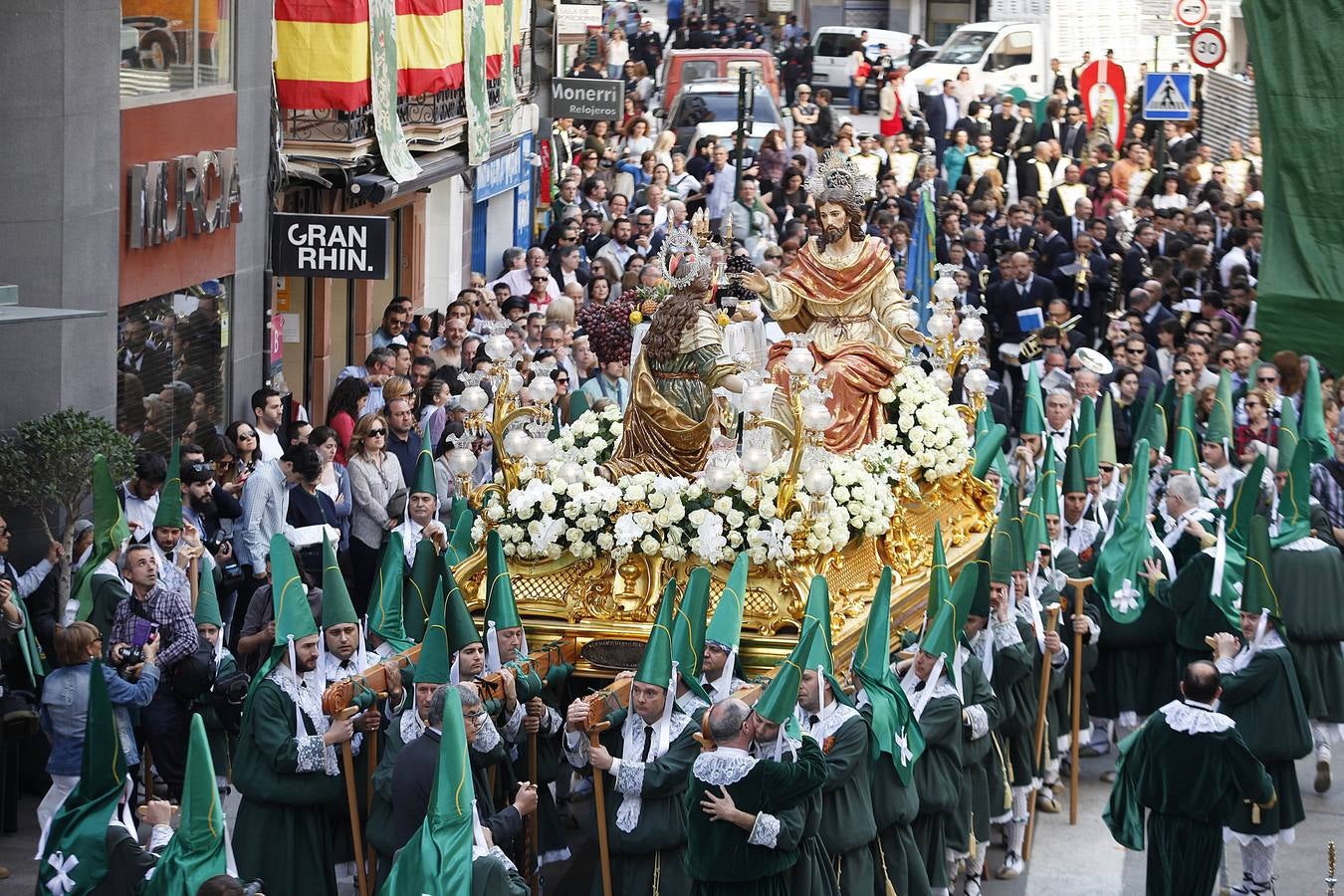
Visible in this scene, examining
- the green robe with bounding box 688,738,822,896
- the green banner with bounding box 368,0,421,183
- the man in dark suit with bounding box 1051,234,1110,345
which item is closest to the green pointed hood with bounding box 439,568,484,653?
the green robe with bounding box 688,738,822,896

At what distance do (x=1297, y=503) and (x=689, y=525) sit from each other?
3.95 meters

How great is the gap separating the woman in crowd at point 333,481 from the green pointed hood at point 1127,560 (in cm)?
451

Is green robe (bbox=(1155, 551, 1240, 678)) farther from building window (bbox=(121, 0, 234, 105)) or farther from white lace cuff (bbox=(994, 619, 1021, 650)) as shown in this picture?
building window (bbox=(121, 0, 234, 105))

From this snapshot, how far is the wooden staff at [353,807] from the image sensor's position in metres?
10.1

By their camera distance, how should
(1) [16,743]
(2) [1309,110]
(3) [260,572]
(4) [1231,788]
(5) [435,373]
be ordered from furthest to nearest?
1. (2) [1309,110]
2. (5) [435,373]
3. (3) [260,572]
4. (1) [16,743]
5. (4) [1231,788]

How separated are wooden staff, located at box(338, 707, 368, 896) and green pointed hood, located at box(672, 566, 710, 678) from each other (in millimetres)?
1449

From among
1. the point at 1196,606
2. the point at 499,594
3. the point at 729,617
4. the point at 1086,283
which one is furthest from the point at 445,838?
the point at 1086,283

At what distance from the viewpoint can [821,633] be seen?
9.91 metres

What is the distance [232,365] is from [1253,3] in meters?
8.83

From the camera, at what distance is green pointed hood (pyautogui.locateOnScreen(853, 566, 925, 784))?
1026 cm

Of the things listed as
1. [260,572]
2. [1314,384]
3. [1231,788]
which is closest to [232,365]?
[260,572]

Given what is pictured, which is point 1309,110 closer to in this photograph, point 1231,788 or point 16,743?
point 1231,788

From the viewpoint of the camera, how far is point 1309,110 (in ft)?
62.2

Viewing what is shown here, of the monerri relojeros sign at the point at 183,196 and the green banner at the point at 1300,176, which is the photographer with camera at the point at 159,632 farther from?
the green banner at the point at 1300,176
